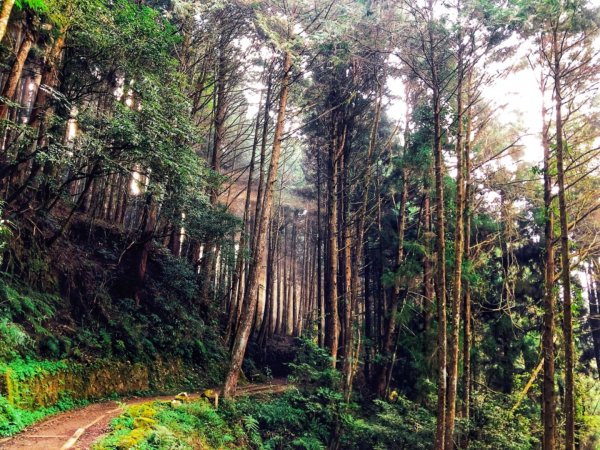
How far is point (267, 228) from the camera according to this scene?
11.1m

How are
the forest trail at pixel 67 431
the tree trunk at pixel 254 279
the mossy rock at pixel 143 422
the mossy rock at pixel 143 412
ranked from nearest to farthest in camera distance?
the forest trail at pixel 67 431 → the mossy rock at pixel 143 422 → the mossy rock at pixel 143 412 → the tree trunk at pixel 254 279

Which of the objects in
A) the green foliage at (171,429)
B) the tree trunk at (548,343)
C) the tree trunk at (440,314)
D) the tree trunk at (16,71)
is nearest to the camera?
the green foliage at (171,429)

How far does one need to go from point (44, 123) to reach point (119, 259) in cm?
481

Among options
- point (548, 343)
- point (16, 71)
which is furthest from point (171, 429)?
point (16, 71)

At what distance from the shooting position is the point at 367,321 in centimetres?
1850

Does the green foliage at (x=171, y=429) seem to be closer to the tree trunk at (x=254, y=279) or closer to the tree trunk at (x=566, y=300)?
the tree trunk at (x=254, y=279)

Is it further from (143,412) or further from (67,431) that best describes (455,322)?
(67,431)

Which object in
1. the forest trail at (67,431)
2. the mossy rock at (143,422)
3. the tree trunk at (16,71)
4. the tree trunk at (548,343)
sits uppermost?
the tree trunk at (16,71)

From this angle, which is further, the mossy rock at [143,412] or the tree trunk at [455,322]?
the tree trunk at [455,322]

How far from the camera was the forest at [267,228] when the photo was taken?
7.53 m

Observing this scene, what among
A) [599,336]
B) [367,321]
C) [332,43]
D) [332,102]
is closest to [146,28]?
[332,43]

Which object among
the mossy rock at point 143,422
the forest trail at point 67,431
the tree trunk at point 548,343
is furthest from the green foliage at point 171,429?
the tree trunk at point 548,343

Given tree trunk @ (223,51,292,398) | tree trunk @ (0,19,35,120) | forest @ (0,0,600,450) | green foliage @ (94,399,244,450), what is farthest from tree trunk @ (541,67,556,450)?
tree trunk @ (0,19,35,120)

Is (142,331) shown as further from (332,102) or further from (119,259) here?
(332,102)
